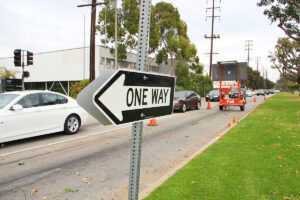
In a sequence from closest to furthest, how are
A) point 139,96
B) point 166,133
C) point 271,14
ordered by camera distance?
point 139,96 < point 166,133 < point 271,14

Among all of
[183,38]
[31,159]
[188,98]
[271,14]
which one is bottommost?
[31,159]

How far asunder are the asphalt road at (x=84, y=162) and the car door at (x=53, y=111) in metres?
0.54

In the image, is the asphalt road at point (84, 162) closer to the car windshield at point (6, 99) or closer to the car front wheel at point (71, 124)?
the car front wheel at point (71, 124)

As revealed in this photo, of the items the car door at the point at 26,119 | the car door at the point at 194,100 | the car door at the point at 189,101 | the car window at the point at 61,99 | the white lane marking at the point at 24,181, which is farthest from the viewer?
the car door at the point at 194,100

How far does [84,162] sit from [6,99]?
4.12 meters

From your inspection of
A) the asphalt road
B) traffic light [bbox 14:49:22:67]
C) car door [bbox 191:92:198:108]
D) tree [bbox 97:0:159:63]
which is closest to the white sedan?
the asphalt road

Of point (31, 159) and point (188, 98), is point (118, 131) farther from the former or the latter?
point (188, 98)

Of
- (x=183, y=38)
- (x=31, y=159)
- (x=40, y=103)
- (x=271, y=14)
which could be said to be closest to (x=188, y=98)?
(x=271, y=14)

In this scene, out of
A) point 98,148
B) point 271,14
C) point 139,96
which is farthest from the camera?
point 271,14

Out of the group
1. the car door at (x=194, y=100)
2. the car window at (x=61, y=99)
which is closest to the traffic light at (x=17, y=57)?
the car window at (x=61, y=99)

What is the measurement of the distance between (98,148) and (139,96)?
6.26 metres

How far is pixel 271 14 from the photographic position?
19.5m

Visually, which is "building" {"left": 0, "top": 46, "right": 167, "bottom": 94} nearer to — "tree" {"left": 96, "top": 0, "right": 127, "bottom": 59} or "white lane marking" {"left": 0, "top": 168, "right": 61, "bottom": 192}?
"tree" {"left": 96, "top": 0, "right": 127, "bottom": 59}

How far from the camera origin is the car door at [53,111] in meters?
8.80
